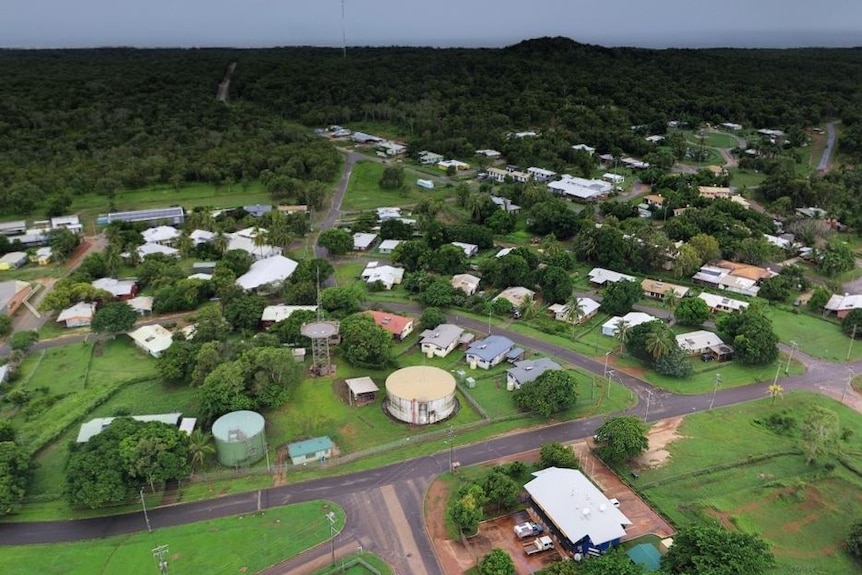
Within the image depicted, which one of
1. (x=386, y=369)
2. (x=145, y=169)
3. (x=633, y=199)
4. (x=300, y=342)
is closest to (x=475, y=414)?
(x=386, y=369)

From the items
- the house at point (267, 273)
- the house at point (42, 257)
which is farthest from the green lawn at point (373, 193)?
the house at point (42, 257)

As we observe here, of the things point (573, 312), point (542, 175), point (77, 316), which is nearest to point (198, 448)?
point (77, 316)

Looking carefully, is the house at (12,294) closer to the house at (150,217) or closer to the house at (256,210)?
the house at (150,217)

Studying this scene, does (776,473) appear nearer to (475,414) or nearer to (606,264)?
(475,414)

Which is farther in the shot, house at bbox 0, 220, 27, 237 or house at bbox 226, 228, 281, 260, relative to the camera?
house at bbox 0, 220, 27, 237

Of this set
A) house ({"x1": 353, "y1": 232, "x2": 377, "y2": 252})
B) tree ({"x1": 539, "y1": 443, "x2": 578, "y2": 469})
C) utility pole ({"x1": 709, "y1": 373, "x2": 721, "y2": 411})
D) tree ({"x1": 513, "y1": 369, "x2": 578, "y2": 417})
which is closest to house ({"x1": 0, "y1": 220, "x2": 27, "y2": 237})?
house ({"x1": 353, "y1": 232, "x2": 377, "y2": 252})

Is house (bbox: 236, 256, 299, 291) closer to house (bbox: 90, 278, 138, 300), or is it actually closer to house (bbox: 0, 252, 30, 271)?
house (bbox: 90, 278, 138, 300)
